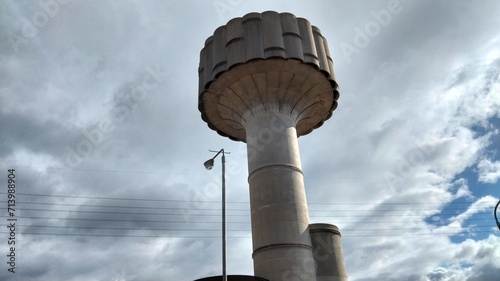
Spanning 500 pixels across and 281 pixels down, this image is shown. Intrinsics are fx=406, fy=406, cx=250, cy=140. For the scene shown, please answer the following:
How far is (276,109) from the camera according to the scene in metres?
28.8

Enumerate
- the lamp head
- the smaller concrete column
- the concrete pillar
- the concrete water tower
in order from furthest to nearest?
the smaller concrete column → the concrete water tower → the concrete pillar → the lamp head

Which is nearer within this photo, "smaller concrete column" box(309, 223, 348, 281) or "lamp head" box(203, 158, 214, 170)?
"lamp head" box(203, 158, 214, 170)

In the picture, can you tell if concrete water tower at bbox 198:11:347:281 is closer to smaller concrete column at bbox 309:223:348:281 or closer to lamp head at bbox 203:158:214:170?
smaller concrete column at bbox 309:223:348:281

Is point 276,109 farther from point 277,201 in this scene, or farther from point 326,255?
point 326,255

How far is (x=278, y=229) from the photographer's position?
25047mm

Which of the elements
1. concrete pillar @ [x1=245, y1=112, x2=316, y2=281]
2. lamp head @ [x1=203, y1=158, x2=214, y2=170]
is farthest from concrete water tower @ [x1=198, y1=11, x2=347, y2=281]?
lamp head @ [x1=203, y1=158, x2=214, y2=170]

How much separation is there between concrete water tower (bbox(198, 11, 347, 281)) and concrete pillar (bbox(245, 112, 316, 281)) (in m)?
0.06

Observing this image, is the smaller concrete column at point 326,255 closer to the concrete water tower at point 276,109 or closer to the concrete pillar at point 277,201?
the concrete water tower at point 276,109

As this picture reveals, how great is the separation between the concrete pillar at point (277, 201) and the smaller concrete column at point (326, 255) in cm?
83

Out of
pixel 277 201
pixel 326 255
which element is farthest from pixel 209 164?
pixel 326 255

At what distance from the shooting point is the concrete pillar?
962 inches

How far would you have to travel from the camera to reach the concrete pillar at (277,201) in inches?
962

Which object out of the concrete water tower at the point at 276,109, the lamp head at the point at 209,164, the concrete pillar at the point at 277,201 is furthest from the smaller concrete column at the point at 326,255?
the lamp head at the point at 209,164

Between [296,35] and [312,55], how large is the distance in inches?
76.7
